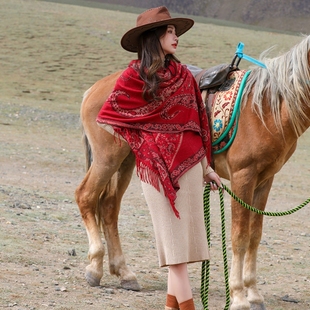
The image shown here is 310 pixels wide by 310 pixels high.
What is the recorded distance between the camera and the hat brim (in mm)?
3994

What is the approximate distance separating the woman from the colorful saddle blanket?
0.88 m

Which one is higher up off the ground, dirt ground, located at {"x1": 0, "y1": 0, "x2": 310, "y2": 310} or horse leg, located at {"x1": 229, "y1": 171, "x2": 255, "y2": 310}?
horse leg, located at {"x1": 229, "y1": 171, "x2": 255, "y2": 310}

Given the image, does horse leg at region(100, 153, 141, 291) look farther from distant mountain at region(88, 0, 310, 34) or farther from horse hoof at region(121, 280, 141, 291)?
distant mountain at region(88, 0, 310, 34)

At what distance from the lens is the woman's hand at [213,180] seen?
13.7 ft

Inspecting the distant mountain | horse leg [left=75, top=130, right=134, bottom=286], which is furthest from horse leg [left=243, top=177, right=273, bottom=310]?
the distant mountain

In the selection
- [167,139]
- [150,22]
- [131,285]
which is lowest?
[131,285]

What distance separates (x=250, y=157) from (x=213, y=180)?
78cm

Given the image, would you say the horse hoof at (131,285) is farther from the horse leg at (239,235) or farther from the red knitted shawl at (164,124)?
the red knitted shawl at (164,124)

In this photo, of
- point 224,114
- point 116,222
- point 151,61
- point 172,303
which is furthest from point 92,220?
point 151,61

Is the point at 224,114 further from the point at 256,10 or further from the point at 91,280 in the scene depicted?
the point at 256,10

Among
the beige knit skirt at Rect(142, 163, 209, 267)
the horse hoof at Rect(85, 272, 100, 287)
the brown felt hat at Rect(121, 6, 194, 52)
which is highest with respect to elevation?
the brown felt hat at Rect(121, 6, 194, 52)

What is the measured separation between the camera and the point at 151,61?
4.02 metres

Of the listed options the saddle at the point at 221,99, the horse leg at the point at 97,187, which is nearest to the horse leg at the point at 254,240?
the saddle at the point at 221,99

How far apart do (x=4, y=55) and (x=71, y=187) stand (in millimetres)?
21440
